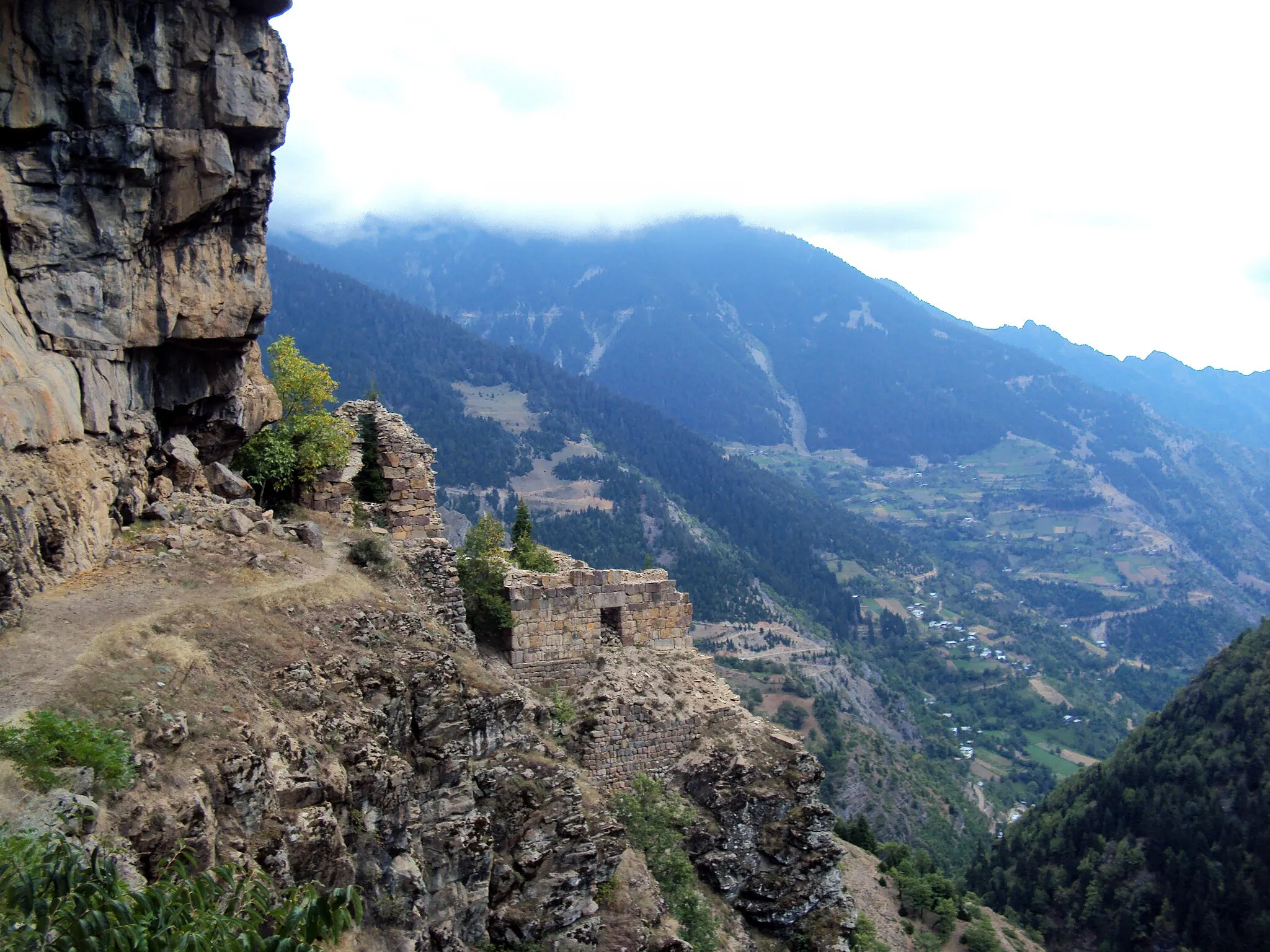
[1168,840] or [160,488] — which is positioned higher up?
[160,488]

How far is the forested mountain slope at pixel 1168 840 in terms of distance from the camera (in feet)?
218

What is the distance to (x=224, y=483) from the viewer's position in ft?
80.2

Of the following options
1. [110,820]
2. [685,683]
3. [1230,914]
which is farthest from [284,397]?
[1230,914]

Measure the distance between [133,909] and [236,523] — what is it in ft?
40.9

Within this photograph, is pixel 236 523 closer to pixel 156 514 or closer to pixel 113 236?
pixel 156 514

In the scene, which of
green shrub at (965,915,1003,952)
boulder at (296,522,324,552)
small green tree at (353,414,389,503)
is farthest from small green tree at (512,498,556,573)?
green shrub at (965,915,1003,952)

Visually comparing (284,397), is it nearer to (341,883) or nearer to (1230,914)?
(341,883)

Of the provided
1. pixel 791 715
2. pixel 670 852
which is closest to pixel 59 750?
pixel 670 852

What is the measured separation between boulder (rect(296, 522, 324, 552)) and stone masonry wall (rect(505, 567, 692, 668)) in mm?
5675

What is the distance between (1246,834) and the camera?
7012 centimetres

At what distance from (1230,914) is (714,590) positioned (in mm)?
106295

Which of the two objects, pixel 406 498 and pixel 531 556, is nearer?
pixel 406 498

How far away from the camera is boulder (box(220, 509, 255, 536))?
21.5 m

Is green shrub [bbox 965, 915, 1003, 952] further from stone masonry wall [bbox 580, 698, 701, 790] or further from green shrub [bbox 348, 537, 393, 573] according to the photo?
green shrub [bbox 348, 537, 393, 573]
